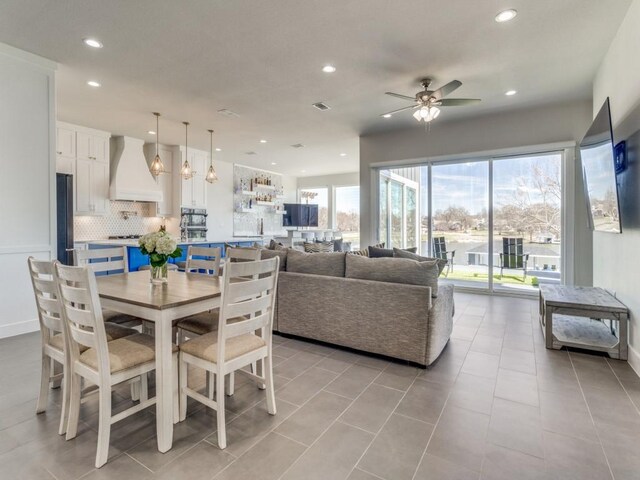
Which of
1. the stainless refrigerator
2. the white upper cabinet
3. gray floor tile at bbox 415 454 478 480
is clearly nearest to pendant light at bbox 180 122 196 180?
the white upper cabinet

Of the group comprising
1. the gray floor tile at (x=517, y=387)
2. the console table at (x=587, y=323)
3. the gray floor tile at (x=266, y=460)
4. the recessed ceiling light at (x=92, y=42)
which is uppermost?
the recessed ceiling light at (x=92, y=42)

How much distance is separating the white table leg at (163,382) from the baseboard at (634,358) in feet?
11.5

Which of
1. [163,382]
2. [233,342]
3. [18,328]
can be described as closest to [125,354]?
[163,382]

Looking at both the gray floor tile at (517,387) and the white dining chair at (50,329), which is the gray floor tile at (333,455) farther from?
the white dining chair at (50,329)

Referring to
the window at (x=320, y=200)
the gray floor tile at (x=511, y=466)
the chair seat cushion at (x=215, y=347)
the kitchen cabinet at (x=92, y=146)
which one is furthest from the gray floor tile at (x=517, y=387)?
the window at (x=320, y=200)

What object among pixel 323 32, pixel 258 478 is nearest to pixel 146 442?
pixel 258 478

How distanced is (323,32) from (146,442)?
3.43 meters

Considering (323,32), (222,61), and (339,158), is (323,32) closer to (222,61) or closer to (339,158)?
(222,61)

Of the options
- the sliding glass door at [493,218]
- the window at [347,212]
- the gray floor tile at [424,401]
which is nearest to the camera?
the gray floor tile at [424,401]

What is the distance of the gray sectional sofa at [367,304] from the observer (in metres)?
2.80

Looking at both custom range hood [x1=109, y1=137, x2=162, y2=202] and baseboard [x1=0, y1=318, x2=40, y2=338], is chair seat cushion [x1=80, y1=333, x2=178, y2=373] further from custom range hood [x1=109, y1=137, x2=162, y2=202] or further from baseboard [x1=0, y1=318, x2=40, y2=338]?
custom range hood [x1=109, y1=137, x2=162, y2=202]

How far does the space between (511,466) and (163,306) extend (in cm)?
196

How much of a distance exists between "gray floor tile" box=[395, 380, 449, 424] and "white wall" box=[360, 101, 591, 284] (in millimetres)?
3935

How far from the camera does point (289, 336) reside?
363 cm
